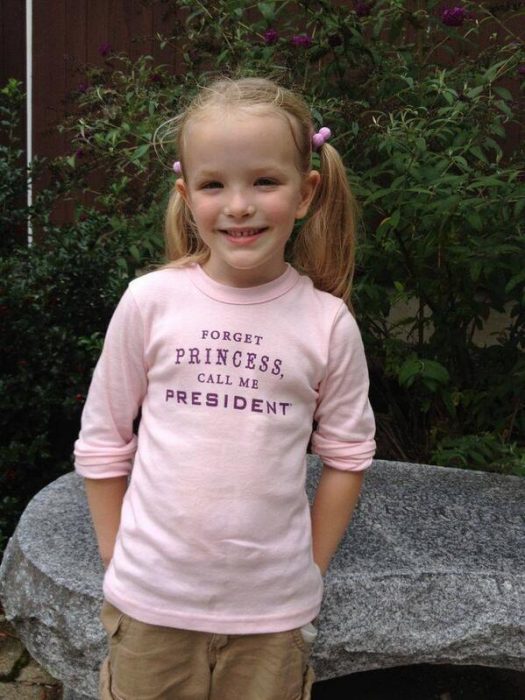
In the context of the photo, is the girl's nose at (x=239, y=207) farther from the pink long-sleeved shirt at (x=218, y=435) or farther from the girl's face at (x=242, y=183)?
the pink long-sleeved shirt at (x=218, y=435)

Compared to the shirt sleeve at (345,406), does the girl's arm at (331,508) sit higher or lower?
lower

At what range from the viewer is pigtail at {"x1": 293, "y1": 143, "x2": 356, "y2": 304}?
5.87 ft

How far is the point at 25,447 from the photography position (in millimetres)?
3072

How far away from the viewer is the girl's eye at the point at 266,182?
1560 millimetres

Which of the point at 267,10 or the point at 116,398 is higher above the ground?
the point at 267,10

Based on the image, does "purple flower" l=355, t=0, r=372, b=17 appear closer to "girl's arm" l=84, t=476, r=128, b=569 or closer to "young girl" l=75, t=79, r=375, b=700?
"young girl" l=75, t=79, r=375, b=700

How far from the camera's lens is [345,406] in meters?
1.69

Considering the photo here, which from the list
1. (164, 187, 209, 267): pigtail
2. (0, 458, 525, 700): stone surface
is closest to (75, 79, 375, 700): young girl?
(164, 187, 209, 267): pigtail

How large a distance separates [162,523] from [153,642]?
0.70ft

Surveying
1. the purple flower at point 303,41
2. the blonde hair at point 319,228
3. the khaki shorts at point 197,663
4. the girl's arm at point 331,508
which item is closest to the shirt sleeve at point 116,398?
the blonde hair at point 319,228

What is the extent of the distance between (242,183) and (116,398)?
460mm

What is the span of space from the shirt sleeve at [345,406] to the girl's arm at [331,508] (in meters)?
0.03

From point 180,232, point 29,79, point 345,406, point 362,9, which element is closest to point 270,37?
point 362,9

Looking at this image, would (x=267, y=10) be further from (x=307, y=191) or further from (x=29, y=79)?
(x=29, y=79)
